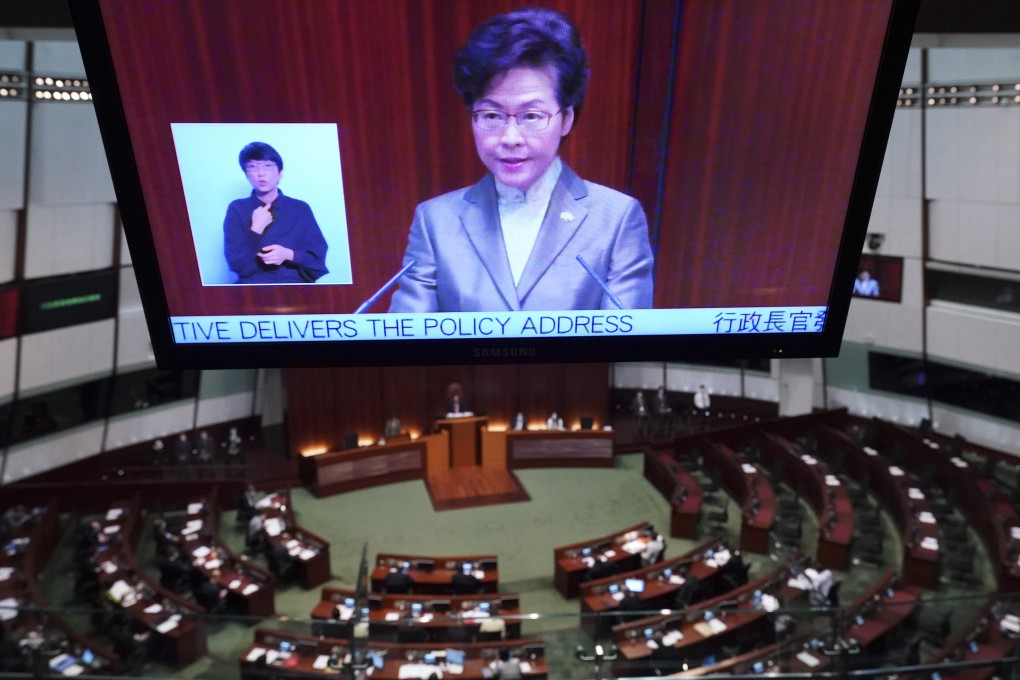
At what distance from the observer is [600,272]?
3.14m

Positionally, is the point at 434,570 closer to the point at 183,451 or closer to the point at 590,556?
the point at 590,556

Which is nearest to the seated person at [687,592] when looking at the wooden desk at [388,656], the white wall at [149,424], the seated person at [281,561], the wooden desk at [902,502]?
the wooden desk at [388,656]

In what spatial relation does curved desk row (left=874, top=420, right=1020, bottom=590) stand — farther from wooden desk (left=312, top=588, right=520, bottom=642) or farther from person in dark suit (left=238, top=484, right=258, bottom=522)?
person in dark suit (left=238, top=484, right=258, bottom=522)

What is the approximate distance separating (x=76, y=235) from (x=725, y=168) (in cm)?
1219

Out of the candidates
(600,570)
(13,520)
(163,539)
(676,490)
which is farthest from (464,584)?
(13,520)

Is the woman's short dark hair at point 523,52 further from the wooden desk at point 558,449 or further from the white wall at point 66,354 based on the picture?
the wooden desk at point 558,449

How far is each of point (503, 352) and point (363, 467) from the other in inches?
431

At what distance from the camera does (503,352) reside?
326cm

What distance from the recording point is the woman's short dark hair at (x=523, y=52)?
2697 millimetres

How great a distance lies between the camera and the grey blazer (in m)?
3.03

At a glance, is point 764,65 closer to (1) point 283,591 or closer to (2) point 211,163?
(2) point 211,163

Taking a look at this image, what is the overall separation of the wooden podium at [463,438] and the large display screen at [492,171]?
11.4 meters

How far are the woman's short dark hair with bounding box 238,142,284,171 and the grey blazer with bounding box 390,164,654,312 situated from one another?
0.52m

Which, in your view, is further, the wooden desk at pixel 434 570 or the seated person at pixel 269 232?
the wooden desk at pixel 434 570
